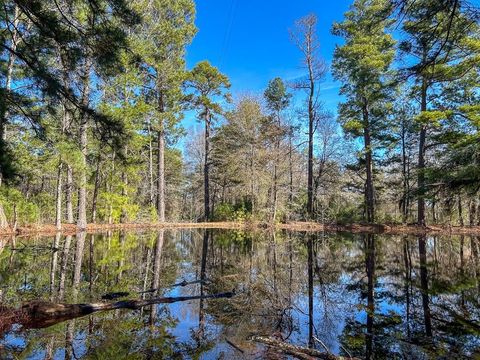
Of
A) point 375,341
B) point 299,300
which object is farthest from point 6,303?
point 375,341

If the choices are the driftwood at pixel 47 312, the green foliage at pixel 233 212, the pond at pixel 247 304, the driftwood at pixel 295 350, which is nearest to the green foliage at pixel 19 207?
the pond at pixel 247 304

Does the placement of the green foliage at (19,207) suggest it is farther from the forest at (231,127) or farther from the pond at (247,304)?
the pond at (247,304)

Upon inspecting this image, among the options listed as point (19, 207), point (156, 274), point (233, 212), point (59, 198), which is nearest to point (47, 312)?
point (156, 274)

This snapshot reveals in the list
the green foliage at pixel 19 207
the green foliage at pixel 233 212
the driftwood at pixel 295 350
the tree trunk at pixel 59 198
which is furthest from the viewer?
the green foliage at pixel 233 212

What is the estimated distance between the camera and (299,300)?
19.2 ft

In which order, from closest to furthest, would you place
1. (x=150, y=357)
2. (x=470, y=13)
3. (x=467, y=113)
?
(x=150, y=357), (x=470, y=13), (x=467, y=113)

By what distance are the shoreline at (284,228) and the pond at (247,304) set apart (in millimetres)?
5704

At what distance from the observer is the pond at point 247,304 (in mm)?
3680

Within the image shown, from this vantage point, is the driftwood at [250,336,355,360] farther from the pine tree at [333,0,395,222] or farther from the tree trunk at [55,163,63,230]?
the pine tree at [333,0,395,222]

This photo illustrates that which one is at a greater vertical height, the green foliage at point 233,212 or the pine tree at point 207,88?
the pine tree at point 207,88

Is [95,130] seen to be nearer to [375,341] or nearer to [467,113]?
[375,341]

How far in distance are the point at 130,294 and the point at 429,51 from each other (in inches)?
221

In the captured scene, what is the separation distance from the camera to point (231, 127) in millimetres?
28594

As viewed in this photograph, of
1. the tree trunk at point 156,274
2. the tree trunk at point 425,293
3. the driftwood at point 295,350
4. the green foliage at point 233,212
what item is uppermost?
the green foliage at point 233,212
